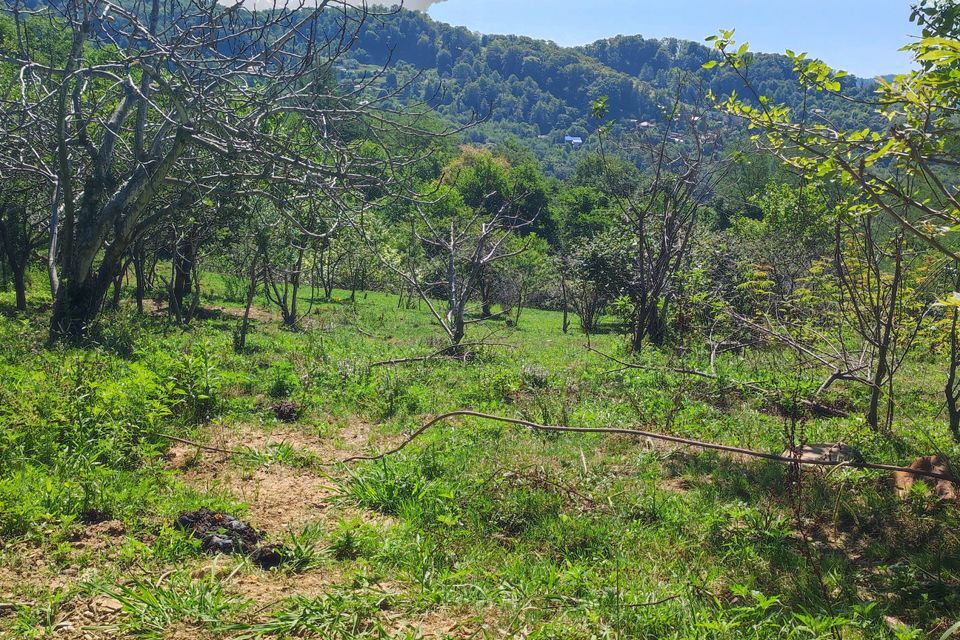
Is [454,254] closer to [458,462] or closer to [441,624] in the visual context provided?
[458,462]

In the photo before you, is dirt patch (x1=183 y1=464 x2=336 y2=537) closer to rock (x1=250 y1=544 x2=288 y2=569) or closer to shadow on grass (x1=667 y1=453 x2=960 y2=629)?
rock (x1=250 y1=544 x2=288 y2=569)

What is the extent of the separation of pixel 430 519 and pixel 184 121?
613 centimetres

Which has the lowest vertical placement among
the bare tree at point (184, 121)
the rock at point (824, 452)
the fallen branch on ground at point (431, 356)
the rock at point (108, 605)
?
the fallen branch on ground at point (431, 356)

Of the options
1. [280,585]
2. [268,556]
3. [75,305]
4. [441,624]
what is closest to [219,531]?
[268,556]

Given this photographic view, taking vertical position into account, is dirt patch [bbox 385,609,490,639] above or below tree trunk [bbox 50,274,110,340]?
below

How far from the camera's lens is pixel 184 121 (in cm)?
772

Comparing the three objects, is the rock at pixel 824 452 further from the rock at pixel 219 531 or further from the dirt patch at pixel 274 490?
the rock at pixel 219 531

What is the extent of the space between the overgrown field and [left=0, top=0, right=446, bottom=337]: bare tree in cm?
201

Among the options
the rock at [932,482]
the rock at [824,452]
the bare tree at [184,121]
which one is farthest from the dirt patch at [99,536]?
the rock at [932,482]

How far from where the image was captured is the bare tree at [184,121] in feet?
22.4

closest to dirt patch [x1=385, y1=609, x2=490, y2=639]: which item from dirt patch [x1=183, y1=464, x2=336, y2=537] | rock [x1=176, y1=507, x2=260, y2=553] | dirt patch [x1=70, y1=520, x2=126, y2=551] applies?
rock [x1=176, y1=507, x2=260, y2=553]

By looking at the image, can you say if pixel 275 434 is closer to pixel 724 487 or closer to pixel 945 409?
pixel 724 487

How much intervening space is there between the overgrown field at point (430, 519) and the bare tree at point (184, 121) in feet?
6.61

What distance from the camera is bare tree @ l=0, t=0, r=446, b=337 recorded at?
22.4ft
